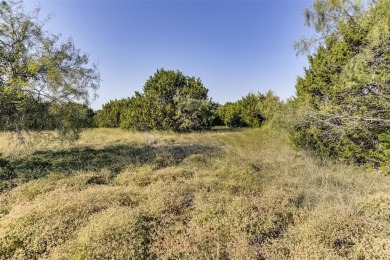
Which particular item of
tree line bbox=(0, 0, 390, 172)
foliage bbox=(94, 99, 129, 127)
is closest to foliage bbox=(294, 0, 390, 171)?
tree line bbox=(0, 0, 390, 172)

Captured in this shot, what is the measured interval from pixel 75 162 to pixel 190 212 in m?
6.28

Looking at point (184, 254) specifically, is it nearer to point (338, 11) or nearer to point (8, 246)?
point (8, 246)

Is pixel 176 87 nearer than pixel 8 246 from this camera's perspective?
No

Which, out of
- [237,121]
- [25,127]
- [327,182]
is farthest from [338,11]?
[237,121]

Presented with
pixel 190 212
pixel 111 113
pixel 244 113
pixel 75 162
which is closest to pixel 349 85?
pixel 190 212

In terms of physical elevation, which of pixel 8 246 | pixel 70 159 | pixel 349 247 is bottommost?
pixel 349 247

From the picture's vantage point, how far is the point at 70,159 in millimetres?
10195

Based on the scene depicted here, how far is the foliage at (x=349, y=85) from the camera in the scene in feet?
17.2

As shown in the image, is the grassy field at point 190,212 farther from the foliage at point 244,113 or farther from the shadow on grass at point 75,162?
the foliage at point 244,113

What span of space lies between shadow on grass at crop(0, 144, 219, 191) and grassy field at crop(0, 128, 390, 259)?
75 mm

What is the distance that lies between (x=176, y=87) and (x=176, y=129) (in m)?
3.89

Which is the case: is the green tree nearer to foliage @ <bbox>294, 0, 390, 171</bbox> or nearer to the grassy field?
foliage @ <bbox>294, 0, 390, 171</bbox>

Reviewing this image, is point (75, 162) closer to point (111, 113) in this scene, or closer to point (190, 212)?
point (190, 212)

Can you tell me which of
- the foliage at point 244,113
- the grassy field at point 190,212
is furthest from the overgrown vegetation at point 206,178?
the foliage at point 244,113
